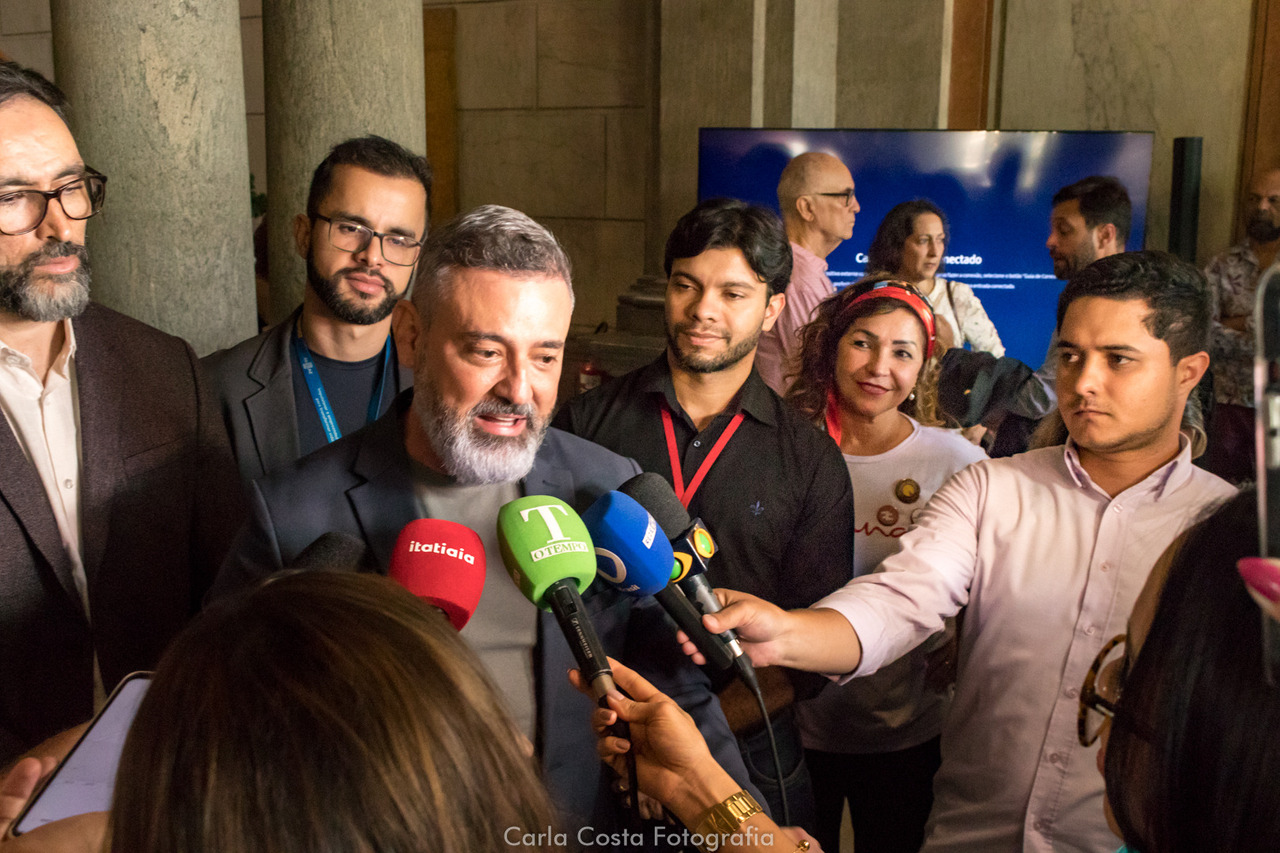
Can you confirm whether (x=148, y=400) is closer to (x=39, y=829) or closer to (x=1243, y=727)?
(x=39, y=829)

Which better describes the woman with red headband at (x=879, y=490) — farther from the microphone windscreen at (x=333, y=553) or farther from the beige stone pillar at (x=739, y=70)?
the beige stone pillar at (x=739, y=70)

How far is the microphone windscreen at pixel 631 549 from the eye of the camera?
4.17ft

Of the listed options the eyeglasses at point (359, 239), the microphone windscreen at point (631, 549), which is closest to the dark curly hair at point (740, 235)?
the eyeglasses at point (359, 239)

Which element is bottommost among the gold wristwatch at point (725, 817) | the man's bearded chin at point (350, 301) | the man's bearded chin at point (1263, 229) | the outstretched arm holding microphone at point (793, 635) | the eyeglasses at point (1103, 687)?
the gold wristwatch at point (725, 817)

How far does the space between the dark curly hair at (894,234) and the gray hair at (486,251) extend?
288cm

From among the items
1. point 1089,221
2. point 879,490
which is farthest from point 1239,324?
point 879,490

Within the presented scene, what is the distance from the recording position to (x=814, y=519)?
2047mm

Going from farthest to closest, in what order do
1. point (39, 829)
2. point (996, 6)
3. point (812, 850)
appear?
point (996, 6) < point (812, 850) < point (39, 829)

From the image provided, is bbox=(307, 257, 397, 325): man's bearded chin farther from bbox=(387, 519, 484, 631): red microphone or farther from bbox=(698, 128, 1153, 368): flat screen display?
bbox=(698, 128, 1153, 368): flat screen display

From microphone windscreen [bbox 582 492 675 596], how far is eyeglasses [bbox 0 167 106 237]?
1.12 metres

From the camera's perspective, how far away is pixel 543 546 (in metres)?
1.22

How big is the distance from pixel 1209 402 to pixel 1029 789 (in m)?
1.45

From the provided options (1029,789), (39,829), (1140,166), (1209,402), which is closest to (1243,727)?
(1029,789)

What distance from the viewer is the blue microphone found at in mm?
1271
